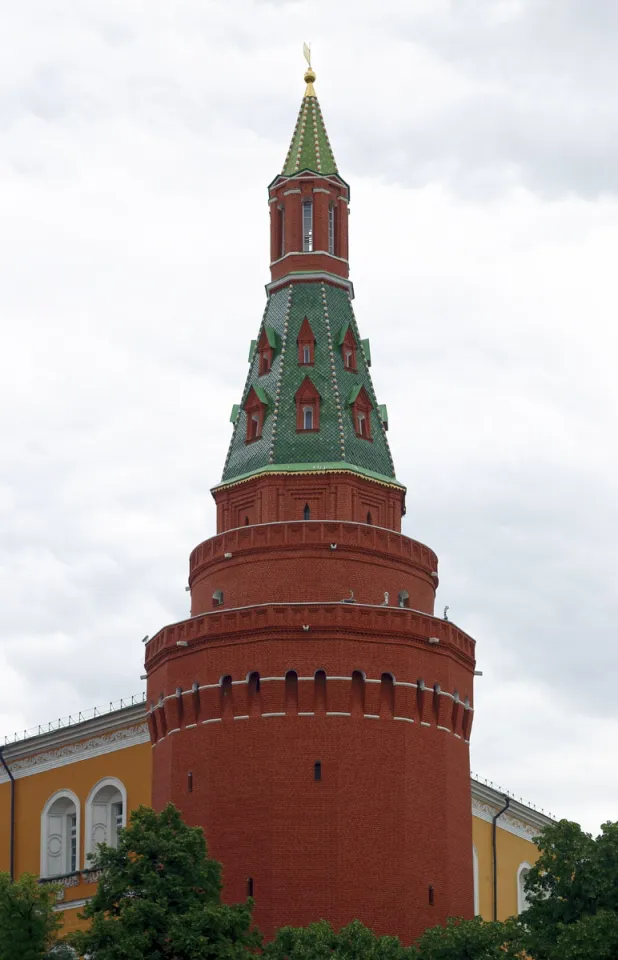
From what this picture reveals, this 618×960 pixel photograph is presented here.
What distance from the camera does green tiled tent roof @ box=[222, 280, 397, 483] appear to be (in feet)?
202

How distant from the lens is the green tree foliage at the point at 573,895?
49.0m

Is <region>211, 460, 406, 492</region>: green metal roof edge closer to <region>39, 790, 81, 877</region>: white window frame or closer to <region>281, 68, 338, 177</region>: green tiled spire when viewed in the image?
<region>281, 68, 338, 177</region>: green tiled spire

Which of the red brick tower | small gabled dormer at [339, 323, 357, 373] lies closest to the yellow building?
the red brick tower

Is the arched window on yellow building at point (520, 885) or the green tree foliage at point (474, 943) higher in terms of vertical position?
the arched window on yellow building at point (520, 885)

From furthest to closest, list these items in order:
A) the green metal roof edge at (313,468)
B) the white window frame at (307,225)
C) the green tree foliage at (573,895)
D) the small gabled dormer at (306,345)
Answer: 1. the white window frame at (307,225)
2. the small gabled dormer at (306,345)
3. the green metal roof edge at (313,468)
4. the green tree foliage at (573,895)

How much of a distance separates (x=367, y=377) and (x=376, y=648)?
406 inches

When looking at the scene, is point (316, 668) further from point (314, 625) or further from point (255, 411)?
point (255, 411)

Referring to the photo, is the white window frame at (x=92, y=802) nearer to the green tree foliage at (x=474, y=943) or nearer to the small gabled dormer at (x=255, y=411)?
the small gabled dormer at (x=255, y=411)

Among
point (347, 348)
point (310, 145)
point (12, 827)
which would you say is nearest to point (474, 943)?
point (347, 348)

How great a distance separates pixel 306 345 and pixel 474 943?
20.0 meters

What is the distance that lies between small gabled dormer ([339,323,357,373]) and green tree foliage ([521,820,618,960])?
1712cm

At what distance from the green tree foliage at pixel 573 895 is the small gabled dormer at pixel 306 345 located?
17.4 meters

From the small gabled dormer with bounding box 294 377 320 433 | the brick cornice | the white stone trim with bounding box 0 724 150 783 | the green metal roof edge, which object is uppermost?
the small gabled dormer with bounding box 294 377 320 433

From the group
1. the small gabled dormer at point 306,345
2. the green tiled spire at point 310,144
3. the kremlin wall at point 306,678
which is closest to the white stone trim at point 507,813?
the kremlin wall at point 306,678
